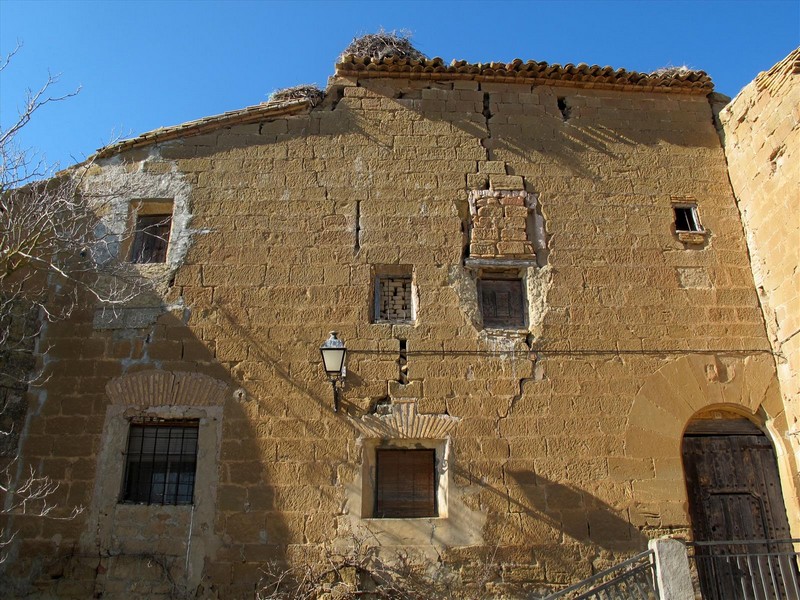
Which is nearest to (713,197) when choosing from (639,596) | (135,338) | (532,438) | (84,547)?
(532,438)

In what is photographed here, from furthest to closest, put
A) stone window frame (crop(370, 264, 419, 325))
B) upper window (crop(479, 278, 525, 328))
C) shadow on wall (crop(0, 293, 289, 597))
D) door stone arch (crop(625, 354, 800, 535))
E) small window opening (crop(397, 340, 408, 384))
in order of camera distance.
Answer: upper window (crop(479, 278, 525, 328)) < stone window frame (crop(370, 264, 419, 325)) < small window opening (crop(397, 340, 408, 384)) < door stone arch (crop(625, 354, 800, 535)) < shadow on wall (crop(0, 293, 289, 597))

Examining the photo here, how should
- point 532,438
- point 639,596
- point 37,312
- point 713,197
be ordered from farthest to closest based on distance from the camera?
point 713,197
point 37,312
point 532,438
point 639,596

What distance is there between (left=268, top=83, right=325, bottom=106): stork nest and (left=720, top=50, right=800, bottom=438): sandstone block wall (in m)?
5.00

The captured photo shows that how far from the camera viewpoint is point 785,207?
24.5 feet

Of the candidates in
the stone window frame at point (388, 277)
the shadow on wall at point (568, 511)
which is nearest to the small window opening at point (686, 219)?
the stone window frame at point (388, 277)

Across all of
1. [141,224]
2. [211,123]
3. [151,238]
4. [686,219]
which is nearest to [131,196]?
[141,224]

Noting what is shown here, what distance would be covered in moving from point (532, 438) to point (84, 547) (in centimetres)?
438

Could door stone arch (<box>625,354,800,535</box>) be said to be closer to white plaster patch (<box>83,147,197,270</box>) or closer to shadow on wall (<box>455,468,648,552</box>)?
shadow on wall (<box>455,468,648,552</box>)

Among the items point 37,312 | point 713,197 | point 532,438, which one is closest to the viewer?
point 532,438

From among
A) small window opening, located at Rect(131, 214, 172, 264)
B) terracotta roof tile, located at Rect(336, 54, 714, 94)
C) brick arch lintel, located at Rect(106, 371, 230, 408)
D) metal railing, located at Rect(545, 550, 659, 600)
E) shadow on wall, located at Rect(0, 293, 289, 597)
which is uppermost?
terracotta roof tile, located at Rect(336, 54, 714, 94)

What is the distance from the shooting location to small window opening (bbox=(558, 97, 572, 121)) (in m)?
8.78

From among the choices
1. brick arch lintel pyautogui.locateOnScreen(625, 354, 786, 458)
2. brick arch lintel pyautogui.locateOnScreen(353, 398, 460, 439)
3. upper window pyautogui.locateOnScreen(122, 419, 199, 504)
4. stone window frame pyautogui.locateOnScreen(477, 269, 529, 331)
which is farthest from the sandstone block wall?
upper window pyautogui.locateOnScreen(122, 419, 199, 504)

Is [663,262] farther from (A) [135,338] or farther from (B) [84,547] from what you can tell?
(B) [84,547]

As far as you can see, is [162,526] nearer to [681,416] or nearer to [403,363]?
[403,363]
